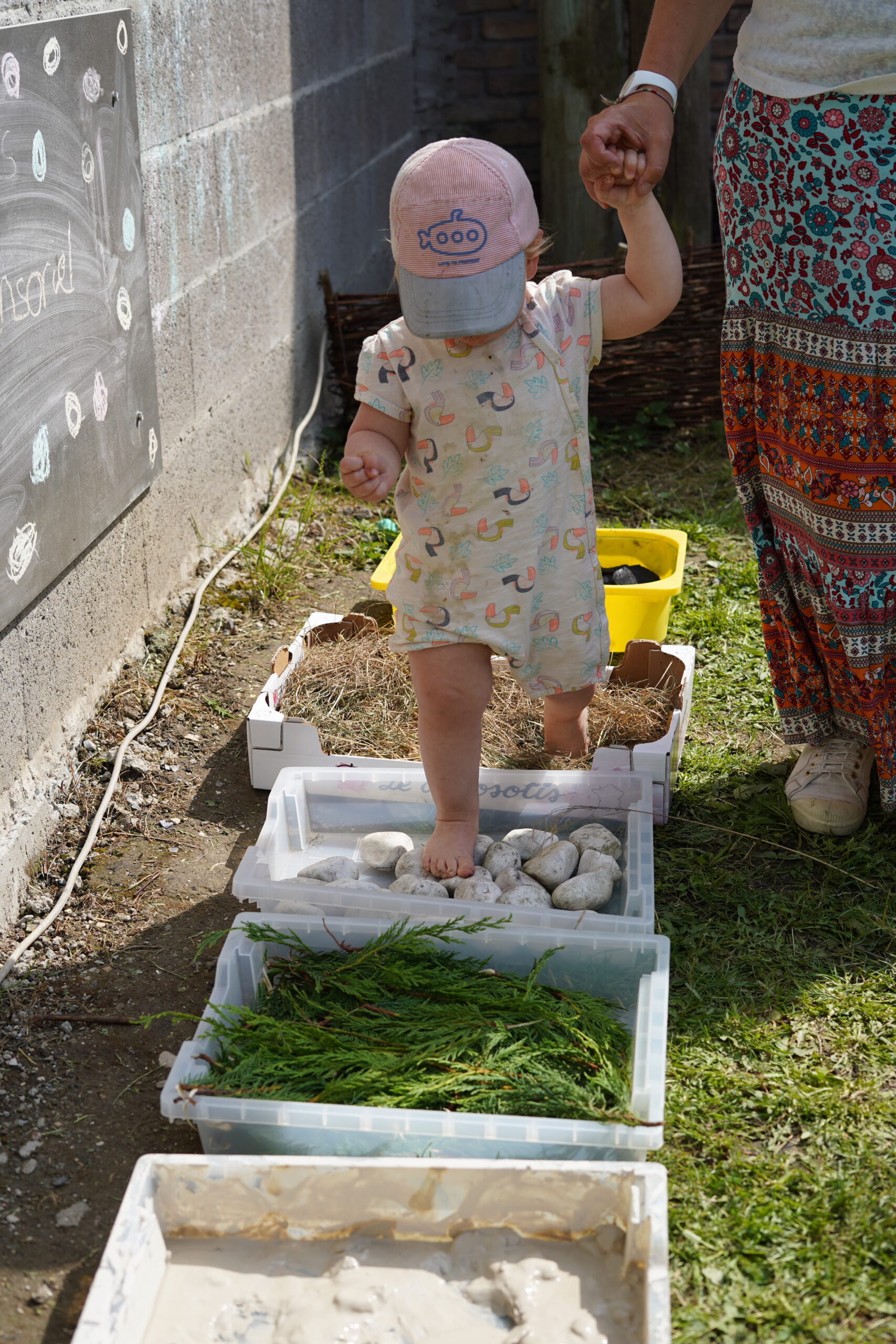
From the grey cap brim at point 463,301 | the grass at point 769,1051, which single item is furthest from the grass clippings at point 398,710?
the grey cap brim at point 463,301

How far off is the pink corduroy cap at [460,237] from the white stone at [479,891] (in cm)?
84

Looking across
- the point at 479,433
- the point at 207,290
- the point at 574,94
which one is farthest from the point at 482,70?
the point at 479,433

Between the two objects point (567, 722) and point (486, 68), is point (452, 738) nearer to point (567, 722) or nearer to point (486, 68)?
point (567, 722)

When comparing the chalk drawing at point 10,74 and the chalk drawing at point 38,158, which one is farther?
the chalk drawing at point 38,158

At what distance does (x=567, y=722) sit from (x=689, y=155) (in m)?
3.41

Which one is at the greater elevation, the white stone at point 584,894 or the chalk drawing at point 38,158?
the chalk drawing at point 38,158

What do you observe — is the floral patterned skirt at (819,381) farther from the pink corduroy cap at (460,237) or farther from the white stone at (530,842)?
the white stone at (530,842)

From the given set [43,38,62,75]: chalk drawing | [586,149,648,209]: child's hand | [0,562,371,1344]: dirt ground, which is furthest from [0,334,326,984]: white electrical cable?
[586,149,648,209]: child's hand

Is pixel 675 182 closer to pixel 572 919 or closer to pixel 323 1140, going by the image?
pixel 572 919

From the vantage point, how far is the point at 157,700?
Result: 280 centimetres

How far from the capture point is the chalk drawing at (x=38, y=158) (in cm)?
219

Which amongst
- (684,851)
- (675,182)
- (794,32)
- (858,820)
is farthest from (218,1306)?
(675,182)

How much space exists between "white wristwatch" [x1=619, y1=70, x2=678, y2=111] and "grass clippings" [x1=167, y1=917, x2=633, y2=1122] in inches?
50.9

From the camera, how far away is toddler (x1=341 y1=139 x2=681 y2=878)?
1.84 m
